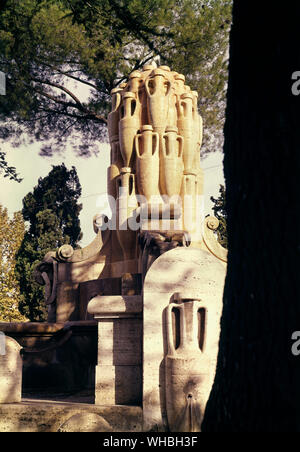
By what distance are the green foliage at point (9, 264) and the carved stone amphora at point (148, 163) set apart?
34.8 feet

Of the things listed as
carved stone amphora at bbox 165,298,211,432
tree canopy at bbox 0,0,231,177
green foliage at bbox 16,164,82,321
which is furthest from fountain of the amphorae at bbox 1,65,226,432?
green foliage at bbox 16,164,82,321

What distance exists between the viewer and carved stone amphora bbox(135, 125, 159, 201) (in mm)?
7855

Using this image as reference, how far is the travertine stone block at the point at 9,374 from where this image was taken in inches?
195

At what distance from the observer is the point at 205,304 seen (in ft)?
15.9

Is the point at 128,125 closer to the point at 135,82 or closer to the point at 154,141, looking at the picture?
the point at 154,141

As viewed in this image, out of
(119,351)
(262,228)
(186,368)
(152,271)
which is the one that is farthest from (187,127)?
(262,228)

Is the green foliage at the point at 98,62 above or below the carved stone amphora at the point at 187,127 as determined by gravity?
above

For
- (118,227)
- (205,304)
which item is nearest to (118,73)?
(118,227)

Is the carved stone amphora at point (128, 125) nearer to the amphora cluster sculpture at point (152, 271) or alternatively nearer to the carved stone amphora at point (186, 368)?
the amphora cluster sculpture at point (152, 271)

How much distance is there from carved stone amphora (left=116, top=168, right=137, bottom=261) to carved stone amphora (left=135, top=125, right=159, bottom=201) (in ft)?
0.60

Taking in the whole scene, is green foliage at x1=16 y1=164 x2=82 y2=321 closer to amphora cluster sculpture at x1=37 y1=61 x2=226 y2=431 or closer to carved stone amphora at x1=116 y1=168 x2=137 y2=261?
amphora cluster sculpture at x1=37 y1=61 x2=226 y2=431

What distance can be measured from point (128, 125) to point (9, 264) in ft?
39.3

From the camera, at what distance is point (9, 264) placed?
1872cm

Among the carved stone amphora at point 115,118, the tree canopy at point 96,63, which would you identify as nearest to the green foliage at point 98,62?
the tree canopy at point 96,63
